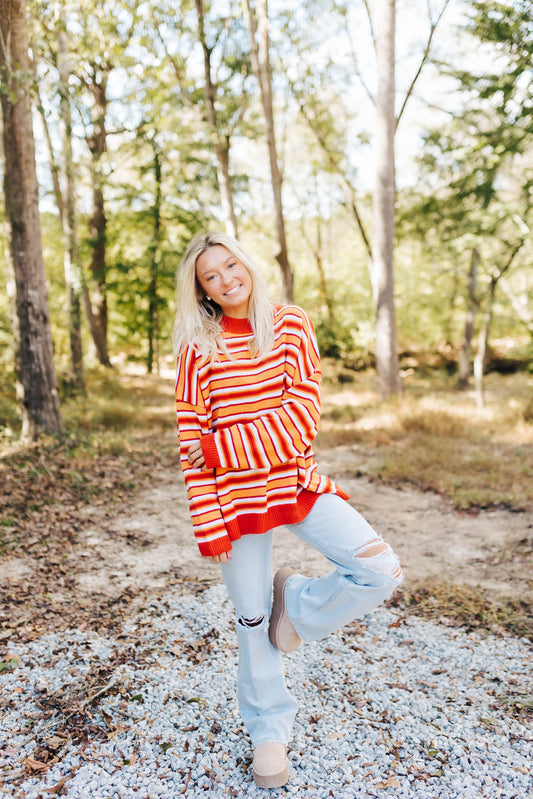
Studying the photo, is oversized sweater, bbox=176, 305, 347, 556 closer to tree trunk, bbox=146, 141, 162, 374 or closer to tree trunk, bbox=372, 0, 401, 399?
tree trunk, bbox=372, 0, 401, 399

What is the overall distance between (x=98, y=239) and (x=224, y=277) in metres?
14.4

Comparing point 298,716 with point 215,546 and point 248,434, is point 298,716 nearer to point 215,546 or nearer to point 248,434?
point 215,546

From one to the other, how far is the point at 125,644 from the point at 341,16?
47.0ft

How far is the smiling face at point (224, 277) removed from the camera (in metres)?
2.31

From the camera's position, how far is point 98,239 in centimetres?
1548

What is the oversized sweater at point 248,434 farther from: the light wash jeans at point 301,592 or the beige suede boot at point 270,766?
the beige suede boot at point 270,766

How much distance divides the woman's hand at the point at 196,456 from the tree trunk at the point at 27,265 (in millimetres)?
6046

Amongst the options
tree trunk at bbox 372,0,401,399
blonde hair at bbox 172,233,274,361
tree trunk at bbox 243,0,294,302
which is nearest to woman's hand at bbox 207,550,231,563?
blonde hair at bbox 172,233,274,361

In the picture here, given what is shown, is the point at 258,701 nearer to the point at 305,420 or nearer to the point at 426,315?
the point at 305,420

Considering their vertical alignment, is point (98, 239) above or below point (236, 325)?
above

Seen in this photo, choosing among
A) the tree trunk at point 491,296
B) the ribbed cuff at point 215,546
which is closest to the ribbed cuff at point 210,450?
the ribbed cuff at point 215,546

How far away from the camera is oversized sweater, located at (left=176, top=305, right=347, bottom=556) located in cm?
211

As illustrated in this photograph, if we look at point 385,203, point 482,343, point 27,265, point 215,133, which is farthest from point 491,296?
point 27,265

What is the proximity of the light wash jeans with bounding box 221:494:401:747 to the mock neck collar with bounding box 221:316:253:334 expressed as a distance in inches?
29.6
